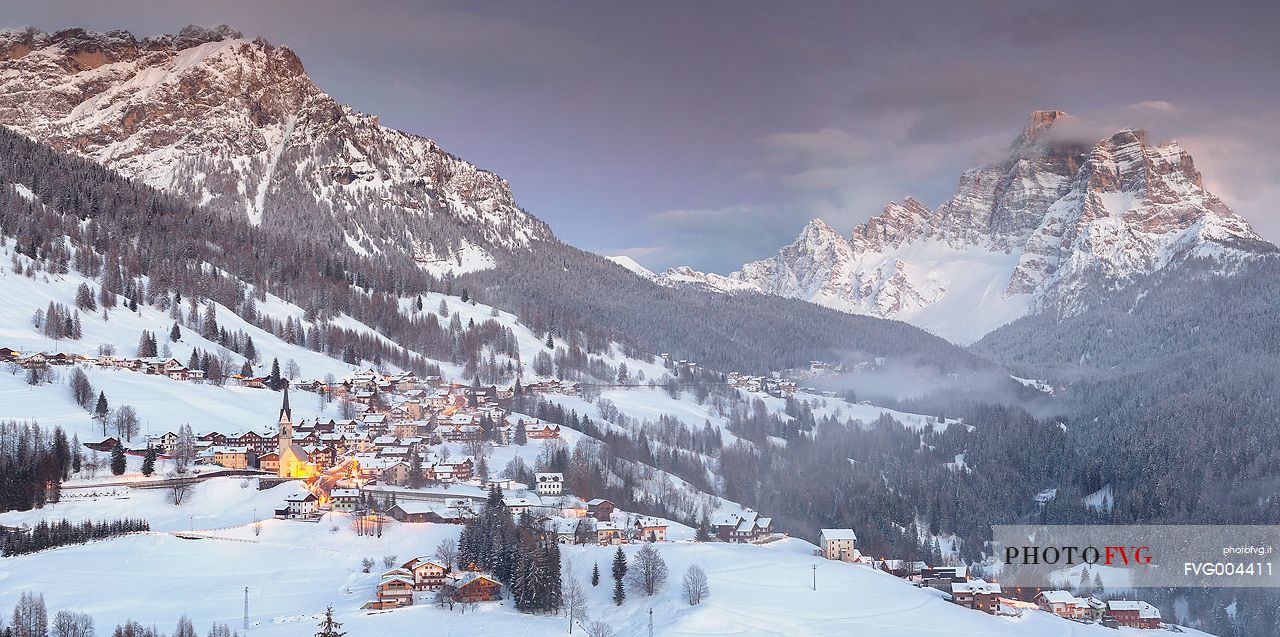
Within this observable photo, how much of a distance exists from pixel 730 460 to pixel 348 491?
7096 centimetres

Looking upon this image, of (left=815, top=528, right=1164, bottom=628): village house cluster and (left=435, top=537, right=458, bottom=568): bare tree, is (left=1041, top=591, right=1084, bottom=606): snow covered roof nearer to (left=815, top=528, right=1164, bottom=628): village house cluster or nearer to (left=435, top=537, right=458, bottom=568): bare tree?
(left=815, top=528, right=1164, bottom=628): village house cluster

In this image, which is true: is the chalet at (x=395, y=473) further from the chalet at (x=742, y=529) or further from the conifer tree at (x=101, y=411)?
the chalet at (x=742, y=529)

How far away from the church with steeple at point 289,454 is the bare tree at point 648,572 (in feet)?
127

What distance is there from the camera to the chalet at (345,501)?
92.6m

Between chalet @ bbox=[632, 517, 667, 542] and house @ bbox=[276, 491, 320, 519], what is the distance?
1036 inches

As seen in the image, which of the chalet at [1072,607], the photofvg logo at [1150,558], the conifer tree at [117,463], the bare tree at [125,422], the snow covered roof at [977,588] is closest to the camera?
the snow covered roof at [977,588]

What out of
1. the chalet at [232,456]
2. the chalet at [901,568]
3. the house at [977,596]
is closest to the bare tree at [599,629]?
the house at [977,596]

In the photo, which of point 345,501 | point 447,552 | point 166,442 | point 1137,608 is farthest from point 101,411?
point 1137,608

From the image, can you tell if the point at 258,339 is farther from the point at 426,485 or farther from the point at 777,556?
A: the point at 777,556

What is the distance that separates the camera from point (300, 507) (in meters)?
91.2

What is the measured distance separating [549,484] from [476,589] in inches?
1312

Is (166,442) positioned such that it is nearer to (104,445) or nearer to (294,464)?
(104,445)

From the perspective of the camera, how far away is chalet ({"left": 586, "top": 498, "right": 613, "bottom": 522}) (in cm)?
10112

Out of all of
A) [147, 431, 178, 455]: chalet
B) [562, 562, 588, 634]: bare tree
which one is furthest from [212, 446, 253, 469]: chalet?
[562, 562, 588, 634]: bare tree
